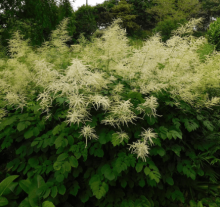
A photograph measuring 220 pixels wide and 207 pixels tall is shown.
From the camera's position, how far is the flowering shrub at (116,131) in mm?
1683

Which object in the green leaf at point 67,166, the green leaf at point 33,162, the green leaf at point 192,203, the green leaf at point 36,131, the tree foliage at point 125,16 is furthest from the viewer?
Result: the tree foliage at point 125,16

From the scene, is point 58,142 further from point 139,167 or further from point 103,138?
point 139,167

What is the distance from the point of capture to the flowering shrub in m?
1.68

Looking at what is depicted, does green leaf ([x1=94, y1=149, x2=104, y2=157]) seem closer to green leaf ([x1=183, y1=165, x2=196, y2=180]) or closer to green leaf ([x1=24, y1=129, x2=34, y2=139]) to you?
green leaf ([x1=24, y1=129, x2=34, y2=139])

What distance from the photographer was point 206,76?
86.4 inches

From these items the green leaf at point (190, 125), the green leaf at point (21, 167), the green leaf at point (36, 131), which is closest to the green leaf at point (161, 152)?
the green leaf at point (190, 125)

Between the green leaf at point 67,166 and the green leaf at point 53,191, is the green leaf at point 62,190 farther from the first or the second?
the green leaf at point 67,166

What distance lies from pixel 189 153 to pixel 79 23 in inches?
834

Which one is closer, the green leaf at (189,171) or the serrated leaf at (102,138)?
the serrated leaf at (102,138)

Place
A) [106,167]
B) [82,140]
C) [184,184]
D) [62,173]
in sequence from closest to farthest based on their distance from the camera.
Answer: [62,173] → [106,167] → [82,140] → [184,184]

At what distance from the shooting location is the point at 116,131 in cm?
183

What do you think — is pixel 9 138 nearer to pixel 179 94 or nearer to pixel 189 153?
pixel 179 94

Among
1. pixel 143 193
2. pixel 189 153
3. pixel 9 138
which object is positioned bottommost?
pixel 143 193

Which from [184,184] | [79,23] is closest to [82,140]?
[184,184]
